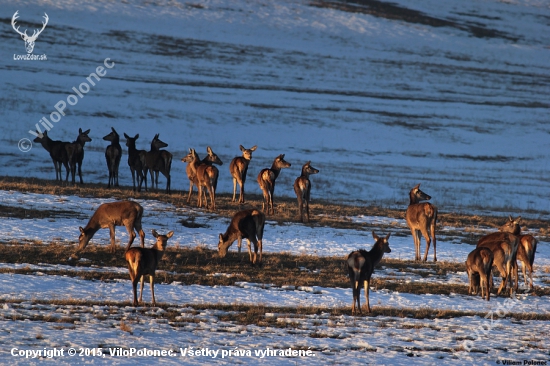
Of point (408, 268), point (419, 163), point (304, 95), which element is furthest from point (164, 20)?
point (408, 268)

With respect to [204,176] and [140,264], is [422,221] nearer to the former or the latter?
[204,176]

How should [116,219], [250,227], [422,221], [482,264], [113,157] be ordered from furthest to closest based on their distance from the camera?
[113,157]
[422,221]
[116,219]
[250,227]
[482,264]

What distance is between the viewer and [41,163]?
3162cm

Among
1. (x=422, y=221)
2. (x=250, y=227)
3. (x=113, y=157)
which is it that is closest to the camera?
A: (x=250, y=227)

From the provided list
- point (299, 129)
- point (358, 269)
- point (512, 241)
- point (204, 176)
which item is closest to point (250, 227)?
point (358, 269)

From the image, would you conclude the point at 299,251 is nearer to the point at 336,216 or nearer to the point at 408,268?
the point at 408,268

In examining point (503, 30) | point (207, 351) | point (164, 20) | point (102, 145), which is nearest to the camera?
point (207, 351)

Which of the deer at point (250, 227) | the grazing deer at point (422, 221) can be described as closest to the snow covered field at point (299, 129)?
the grazing deer at point (422, 221)

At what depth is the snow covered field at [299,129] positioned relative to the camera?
11.1m

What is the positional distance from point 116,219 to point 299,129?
94.7 ft

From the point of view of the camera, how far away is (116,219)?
1648cm

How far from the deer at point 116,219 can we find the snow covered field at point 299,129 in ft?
6.09

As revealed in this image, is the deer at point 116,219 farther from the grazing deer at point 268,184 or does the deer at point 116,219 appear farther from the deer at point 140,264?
the grazing deer at point 268,184

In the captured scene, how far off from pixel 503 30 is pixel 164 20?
45.3 meters
